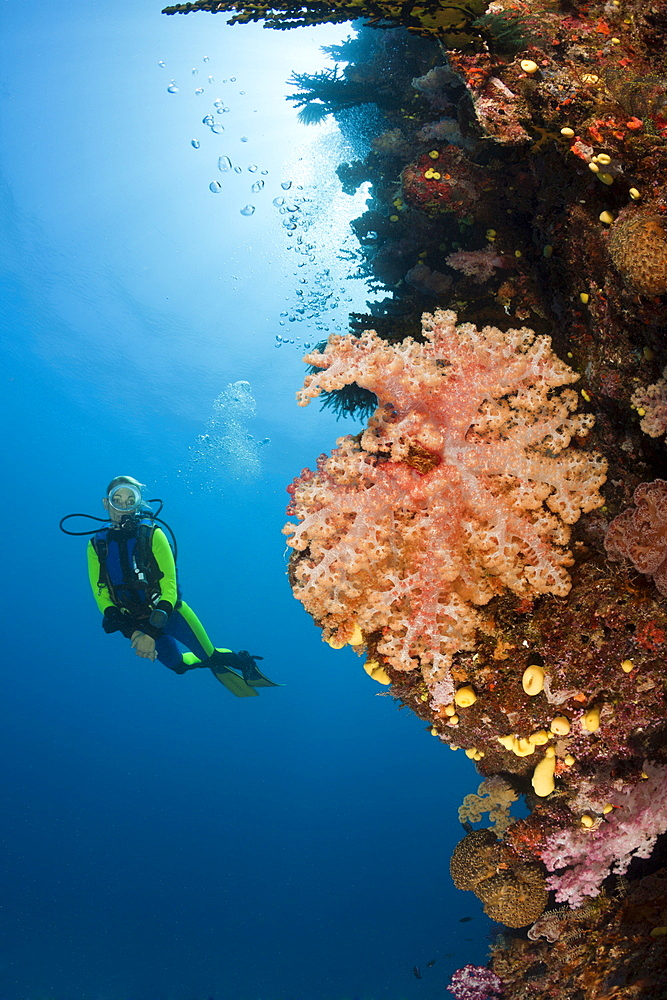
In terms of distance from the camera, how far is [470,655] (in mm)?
3115

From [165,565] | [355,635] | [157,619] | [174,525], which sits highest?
[174,525]

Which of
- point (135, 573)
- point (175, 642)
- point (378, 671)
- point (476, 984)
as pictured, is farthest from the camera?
point (175, 642)

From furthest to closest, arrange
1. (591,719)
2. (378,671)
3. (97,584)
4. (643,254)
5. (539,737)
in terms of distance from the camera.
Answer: (97,584) < (378,671) < (539,737) < (591,719) < (643,254)

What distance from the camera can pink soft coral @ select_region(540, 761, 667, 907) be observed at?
11.5ft

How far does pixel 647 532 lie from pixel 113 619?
783 cm

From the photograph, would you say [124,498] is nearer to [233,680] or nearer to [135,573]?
[135,573]

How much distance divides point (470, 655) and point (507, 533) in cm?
81

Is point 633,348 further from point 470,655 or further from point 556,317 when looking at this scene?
point 470,655

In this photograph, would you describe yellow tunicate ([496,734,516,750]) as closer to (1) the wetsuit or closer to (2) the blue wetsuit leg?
(1) the wetsuit

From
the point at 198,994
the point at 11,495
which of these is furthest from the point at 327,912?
the point at 11,495

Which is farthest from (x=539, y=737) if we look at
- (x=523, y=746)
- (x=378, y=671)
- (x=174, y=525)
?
(x=174, y=525)

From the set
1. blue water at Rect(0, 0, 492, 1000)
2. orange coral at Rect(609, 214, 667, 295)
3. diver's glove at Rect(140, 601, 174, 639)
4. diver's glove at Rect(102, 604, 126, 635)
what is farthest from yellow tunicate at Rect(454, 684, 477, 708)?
blue water at Rect(0, 0, 492, 1000)

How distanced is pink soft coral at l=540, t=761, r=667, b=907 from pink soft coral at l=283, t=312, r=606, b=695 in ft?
5.64

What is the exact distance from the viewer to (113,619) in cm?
824
